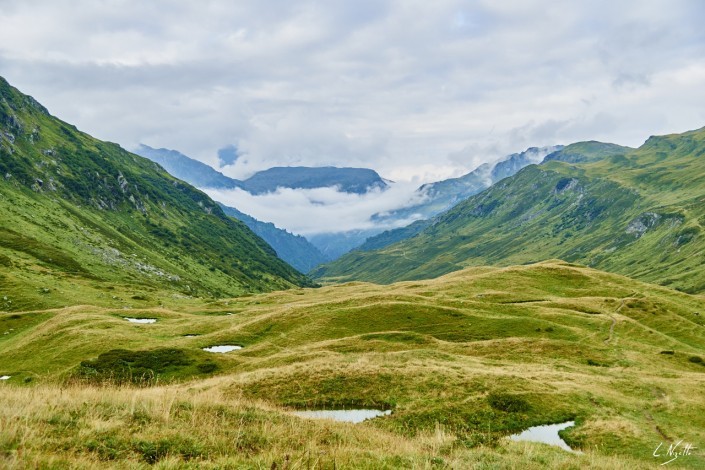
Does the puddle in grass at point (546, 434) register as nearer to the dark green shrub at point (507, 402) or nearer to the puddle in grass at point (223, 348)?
the dark green shrub at point (507, 402)

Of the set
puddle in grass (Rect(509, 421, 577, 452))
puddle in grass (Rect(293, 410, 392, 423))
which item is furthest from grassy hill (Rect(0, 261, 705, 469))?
puddle in grass (Rect(293, 410, 392, 423))

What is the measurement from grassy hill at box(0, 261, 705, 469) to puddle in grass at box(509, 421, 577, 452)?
73cm

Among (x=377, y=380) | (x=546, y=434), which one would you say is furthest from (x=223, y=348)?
(x=546, y=434)

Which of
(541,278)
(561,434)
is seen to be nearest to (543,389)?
(561,434)

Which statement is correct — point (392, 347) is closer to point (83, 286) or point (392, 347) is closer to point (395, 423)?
point (395, 423)

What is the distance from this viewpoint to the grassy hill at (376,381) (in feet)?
52.1

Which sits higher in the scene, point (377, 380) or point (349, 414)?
point (377, 380)

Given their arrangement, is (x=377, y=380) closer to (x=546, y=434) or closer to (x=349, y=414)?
(x=349, y=414)

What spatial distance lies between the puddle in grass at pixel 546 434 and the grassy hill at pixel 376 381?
73 cm

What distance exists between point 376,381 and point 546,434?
48.0 ft

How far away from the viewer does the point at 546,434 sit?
3466 centimetres

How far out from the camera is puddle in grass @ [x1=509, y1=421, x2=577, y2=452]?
3325cm

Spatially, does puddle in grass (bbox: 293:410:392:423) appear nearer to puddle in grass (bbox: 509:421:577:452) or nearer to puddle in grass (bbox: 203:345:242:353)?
puddle in grass (bbox: 509:421:577:452)

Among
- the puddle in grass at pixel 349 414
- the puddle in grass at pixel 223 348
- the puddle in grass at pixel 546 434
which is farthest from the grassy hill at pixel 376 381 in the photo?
the puddle in grass at pixel 223 348
